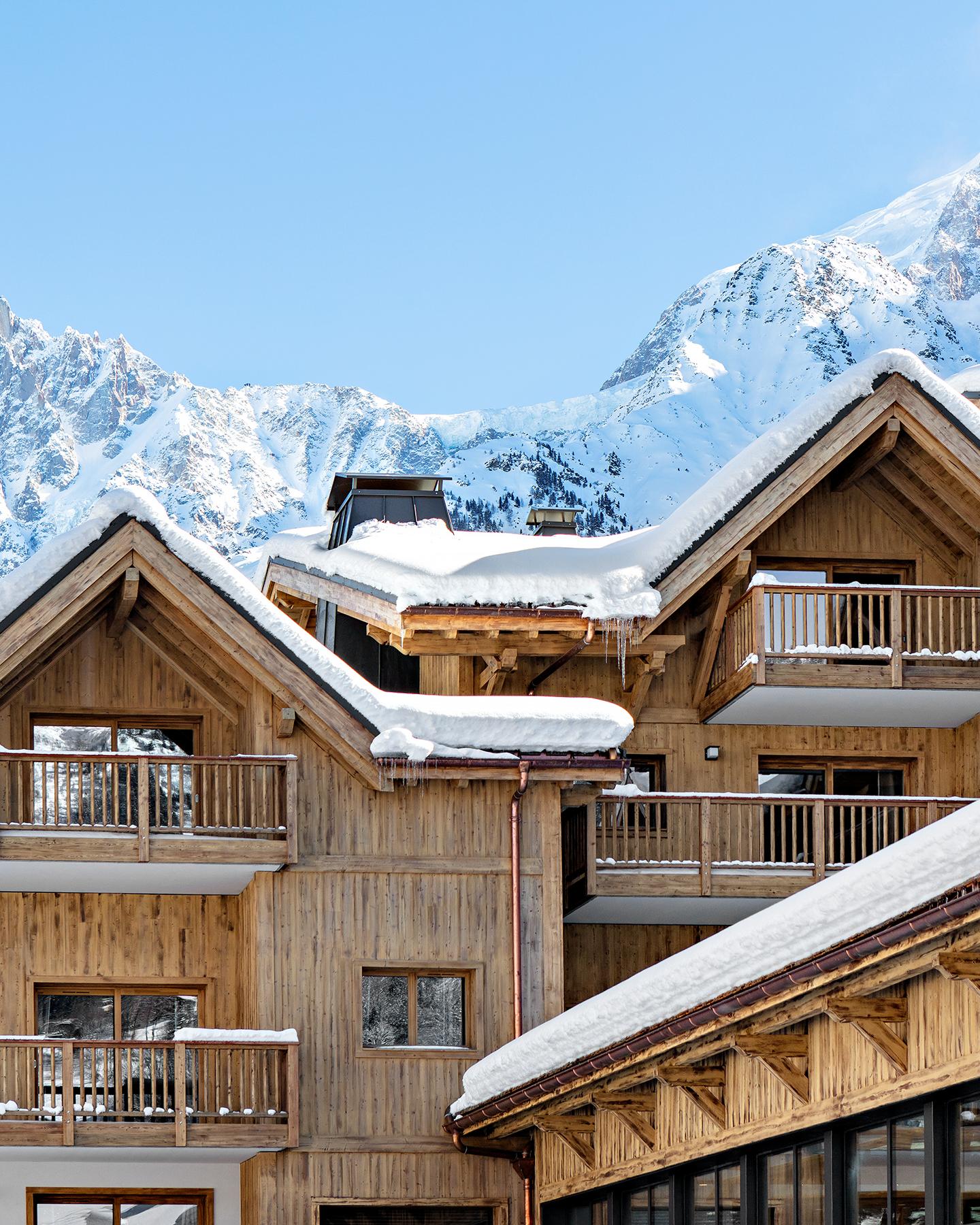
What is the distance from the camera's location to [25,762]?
23.5 metres

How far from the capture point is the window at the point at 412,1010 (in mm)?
22250

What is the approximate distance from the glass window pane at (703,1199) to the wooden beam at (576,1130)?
214 centimetres

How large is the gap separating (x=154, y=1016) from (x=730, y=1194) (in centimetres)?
1022

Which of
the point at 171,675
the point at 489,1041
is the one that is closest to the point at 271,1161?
the point at 489,1041

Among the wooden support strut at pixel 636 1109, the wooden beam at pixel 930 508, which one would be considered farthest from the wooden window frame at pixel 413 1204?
the wooden beam at pixel 930 508

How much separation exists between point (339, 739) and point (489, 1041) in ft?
11.5

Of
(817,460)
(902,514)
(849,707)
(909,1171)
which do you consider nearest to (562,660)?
(849,707)

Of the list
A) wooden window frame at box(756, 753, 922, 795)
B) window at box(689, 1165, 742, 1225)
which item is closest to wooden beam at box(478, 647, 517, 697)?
wooden window frame at box(756, 753, 922, 795)

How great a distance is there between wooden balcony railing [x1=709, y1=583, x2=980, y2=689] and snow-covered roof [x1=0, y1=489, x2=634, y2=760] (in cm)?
358

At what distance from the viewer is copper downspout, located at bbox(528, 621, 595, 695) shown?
25312 mm

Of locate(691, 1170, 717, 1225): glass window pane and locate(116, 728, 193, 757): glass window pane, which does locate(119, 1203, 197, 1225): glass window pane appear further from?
locate(691, 1170, 717, 1225): glass window pane

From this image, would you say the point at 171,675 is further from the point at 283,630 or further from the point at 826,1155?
the point at 826,1155

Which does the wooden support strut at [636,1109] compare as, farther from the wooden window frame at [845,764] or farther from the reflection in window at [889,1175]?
the wooden window frame at [845,764]

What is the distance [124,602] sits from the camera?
23.7 meters
